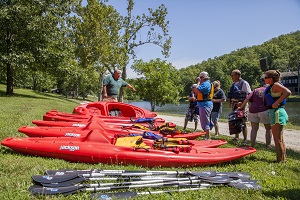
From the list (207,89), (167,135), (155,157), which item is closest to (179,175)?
(155,157)

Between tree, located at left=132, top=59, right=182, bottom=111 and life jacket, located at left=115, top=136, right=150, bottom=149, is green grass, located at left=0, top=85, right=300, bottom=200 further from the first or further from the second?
tree, located at left=132, top=59, right=182, bottom=111

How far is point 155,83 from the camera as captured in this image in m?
34.0

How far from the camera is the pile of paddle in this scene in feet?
9.89

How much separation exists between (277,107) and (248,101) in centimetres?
142

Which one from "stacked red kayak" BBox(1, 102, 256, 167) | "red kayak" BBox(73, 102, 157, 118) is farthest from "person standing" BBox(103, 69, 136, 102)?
"stacked red kayak" BBox(1, 102, 256, 167)

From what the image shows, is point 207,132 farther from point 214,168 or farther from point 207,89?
point 214,168

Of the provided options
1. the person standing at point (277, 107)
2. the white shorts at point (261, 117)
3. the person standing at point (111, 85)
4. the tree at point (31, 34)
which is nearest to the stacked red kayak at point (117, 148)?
the person standing at point (277, 107)

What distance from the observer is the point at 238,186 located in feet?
11.7

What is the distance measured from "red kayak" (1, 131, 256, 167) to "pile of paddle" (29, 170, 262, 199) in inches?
24.1

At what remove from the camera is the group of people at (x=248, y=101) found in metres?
4.89

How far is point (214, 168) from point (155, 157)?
1063mm

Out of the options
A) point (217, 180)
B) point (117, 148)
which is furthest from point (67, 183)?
point (217, 180)

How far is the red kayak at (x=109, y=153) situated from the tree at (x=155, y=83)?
28.9 m

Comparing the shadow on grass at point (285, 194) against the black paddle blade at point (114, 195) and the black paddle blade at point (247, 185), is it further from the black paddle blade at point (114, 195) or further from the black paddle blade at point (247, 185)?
the black paddle blade at point (114, 195)
